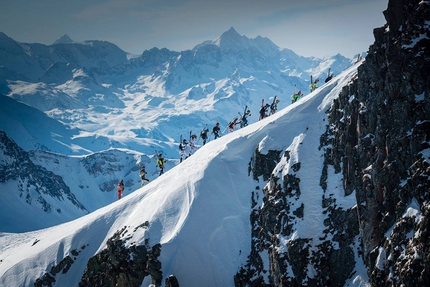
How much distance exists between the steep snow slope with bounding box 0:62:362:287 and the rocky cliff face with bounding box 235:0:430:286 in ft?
6.94

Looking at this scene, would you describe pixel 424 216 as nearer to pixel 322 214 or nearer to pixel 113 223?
pixel 322 214

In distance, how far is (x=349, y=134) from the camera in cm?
3859

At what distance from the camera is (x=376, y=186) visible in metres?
31.3

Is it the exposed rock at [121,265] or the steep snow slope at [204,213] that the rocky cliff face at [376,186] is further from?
the exposed rock at [121,265]

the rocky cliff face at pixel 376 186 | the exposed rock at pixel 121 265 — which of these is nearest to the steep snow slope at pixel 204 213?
the exposed rock at pixel 121 265

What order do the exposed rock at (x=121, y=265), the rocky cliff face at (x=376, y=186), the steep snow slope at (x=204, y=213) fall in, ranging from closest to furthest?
the rocky cliff face at (x=376, y=186) → the exposed rock at (x=121, y=265) → the steep snow slope at (x=204, y=213)

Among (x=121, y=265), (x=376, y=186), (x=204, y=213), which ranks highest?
(x=376, y=186)

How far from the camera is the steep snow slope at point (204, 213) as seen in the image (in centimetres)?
4297

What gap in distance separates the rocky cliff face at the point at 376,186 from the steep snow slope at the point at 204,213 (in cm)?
211

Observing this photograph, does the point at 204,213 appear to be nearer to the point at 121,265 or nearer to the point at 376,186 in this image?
the point at 121,265

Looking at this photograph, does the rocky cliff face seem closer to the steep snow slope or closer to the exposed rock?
the steep snow slope

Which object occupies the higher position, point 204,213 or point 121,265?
point 204,213

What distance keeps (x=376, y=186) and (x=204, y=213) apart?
23111 mm

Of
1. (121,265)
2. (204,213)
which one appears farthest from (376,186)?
(121,265)
